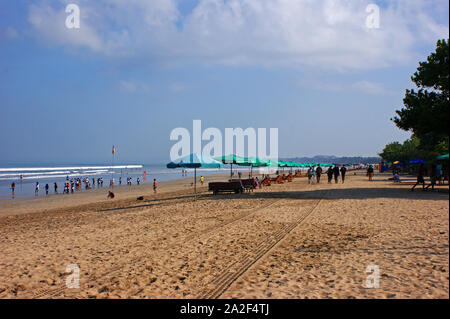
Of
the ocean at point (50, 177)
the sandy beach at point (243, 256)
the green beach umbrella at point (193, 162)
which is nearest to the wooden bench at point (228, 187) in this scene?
the ocean at point (50, 177)

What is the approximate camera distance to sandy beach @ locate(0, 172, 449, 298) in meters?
4.20

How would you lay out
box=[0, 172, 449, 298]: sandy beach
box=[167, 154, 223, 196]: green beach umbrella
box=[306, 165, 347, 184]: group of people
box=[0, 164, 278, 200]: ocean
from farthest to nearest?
box=[0, 164, 278, 200]: ocean, box=[306, 165, 347, 184]: group of people, box=[167, 154, 223, 196]: green beach umbrella, box=[0, 172, 449, 298]: sandy beach

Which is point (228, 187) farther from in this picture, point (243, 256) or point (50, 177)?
point (50, 177)

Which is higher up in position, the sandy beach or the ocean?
the sandy beach

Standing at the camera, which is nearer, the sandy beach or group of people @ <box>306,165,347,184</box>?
the sandy beach

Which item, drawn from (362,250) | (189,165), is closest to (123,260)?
(362,250)

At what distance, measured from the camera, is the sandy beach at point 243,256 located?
420 centimetres

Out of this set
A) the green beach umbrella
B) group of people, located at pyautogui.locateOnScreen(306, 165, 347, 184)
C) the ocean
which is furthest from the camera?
the ocean

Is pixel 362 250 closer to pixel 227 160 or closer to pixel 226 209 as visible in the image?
pixel 226 209

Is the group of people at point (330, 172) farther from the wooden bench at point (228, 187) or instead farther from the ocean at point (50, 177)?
the wooden bench at point (228, 187)

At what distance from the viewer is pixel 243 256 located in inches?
246

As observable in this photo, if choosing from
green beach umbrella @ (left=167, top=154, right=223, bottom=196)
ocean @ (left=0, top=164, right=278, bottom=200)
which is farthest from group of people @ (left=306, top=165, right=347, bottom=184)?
green beach umbrella @ (left=167, top=154, right=223, bottom=196)

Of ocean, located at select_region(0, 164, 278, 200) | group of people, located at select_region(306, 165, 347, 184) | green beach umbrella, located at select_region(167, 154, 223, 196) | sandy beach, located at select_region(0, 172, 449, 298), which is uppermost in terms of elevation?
green beach umbrella, located at select_region(167, 154, 223, 196)

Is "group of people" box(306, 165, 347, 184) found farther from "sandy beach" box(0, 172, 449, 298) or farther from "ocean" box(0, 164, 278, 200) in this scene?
"sandy beach" box(0, 172, 449, 298)
